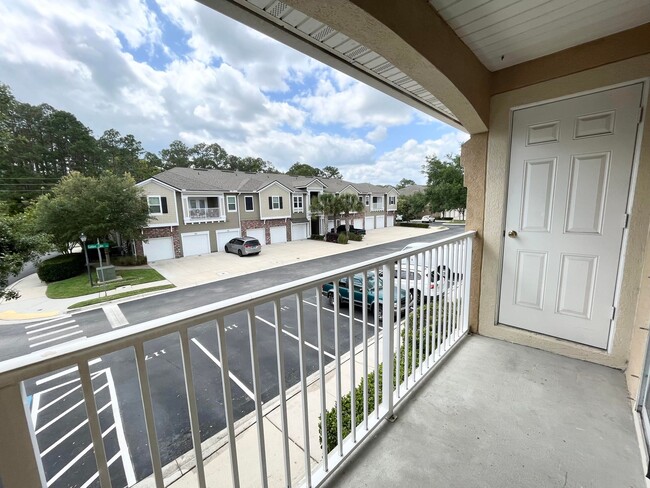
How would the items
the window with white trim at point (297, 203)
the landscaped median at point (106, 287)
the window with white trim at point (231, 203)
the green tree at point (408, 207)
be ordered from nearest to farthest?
the landscaped median at point (106, 287) → the window with white trim at point (231, 203) → the window with white trim at point (297, 203) → the green tree at point (408, 207)

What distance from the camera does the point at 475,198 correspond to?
2.78 metres

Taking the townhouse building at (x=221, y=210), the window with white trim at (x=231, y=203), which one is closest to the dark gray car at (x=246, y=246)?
the townhouse building at (x=221, y=210)

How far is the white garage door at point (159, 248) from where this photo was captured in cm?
1270

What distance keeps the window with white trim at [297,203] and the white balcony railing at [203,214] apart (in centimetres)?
502

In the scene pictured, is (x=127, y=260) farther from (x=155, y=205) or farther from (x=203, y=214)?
(x=203, y=214)

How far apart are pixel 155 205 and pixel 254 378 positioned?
14559 mm

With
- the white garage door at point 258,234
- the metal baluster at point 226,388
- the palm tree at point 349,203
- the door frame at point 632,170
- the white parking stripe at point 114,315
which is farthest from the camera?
the palm tree at point 349,203

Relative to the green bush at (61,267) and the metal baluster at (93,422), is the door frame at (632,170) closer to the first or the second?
the metal baluster at (93,422)

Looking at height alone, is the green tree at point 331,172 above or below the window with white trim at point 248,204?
above

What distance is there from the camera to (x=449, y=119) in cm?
329

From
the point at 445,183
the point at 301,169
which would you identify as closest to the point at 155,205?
the point at 445,183

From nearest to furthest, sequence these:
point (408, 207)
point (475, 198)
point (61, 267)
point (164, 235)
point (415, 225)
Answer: point (475, 198) < point (61, 267) < point (164, 235) < point (415, 225) < point (408, 207)

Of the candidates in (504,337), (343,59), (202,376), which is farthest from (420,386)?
(202,376)

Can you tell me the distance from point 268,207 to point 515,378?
16.2 meters
